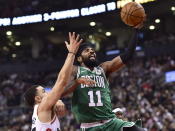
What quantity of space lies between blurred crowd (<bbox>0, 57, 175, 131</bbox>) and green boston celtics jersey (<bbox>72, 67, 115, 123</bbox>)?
24.5 ft

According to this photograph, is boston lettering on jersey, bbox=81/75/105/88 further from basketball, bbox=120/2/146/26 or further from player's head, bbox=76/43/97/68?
basketball, bbox=120/2/146/26

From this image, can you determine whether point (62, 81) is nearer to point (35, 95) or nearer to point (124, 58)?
point (35, 95)

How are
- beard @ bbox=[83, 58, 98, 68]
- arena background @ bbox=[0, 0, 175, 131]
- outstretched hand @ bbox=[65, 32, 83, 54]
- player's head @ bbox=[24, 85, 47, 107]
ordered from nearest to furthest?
1. outstretched hand @ bbox=[65, 32, 83, 54]
2. player's head @ bbox=[24, 85, 47, 107]
3. beard @ bbox=[83, 58, 98, 68]
4. arena background @ bbox=[0, 0, 175, 131]

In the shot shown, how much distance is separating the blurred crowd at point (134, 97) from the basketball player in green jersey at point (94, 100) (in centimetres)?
742

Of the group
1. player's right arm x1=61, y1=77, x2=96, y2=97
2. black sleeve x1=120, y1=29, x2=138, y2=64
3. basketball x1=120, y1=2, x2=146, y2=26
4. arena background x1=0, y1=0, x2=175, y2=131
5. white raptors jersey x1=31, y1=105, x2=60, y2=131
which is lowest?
white raptors jersey x1=31, y1=105, x2=60, y2=131

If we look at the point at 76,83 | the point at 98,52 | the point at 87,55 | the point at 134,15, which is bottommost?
the point at 76,83

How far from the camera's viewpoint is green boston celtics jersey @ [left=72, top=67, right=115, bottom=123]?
5500mm

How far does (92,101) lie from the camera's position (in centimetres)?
552

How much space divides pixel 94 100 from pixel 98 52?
1826cm

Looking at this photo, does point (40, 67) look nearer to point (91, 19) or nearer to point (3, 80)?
point (3, 80)

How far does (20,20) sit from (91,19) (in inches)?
148

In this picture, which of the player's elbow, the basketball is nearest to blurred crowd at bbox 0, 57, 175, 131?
the basketball

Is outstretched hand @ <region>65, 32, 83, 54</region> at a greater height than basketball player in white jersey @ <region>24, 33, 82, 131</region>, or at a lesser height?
greater

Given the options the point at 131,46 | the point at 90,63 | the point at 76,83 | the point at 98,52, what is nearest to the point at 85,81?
the point at 76,83
